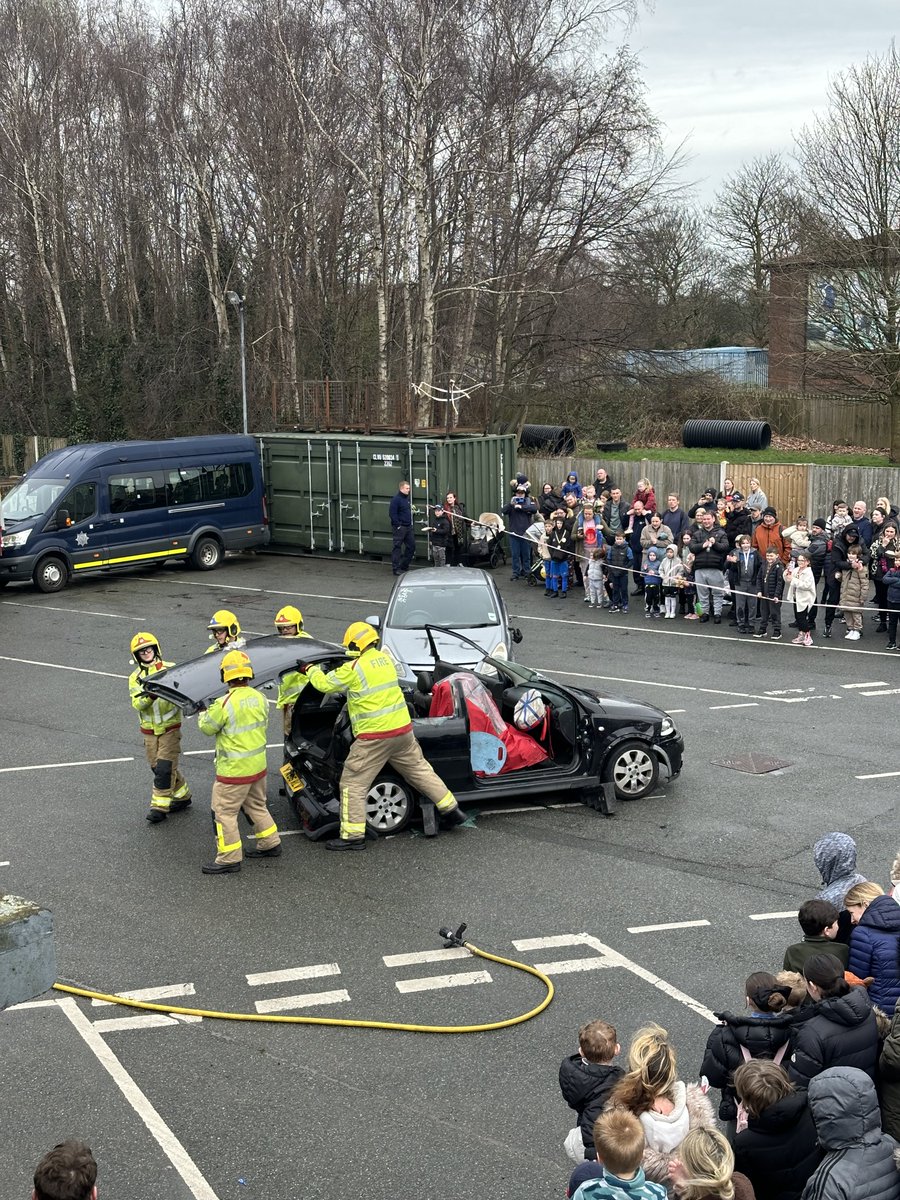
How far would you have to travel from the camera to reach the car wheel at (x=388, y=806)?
35.3 ft

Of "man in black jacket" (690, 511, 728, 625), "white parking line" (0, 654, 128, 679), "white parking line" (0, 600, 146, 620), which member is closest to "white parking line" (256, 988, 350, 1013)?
"white parking line" (0, 654, 128, 679)

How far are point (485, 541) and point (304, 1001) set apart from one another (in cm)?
1790

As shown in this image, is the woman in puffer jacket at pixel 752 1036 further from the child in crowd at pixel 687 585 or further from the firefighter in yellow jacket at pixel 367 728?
the child in crowd at pixel 687 585

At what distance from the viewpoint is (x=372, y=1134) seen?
6406 millimetres

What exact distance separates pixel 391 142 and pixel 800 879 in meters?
27.9

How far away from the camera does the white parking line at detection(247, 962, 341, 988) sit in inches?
323

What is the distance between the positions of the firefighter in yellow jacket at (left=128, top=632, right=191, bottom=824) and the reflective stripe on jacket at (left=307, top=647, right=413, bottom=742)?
5.43 feet

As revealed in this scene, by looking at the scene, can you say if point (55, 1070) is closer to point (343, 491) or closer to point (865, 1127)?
point (865, 1127)

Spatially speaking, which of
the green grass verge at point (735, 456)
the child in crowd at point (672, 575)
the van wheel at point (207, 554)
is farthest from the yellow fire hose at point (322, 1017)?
the green grass verge at point (735, 456)

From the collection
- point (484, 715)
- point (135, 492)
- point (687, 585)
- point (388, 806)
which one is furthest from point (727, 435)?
point (388, 806)

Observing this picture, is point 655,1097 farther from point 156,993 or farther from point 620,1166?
point 156,993

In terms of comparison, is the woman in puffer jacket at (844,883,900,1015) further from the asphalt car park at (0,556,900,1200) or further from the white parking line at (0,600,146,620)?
the white parking line at (0,600,146,620)

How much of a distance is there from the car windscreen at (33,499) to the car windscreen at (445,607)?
421 inches

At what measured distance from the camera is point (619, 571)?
69.4ft
